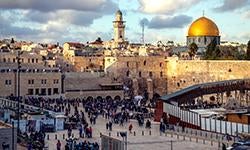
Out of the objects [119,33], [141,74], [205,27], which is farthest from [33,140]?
[119,33]

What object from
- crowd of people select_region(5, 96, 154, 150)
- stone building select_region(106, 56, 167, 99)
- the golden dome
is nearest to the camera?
crowd of people select_region(5, 96, 154, 150)

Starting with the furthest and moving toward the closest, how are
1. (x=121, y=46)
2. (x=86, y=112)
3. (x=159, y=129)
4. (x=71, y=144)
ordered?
1. (x=121, y=46)
2. (x=86, y=112)
3. (x=159, y=129)
4. (x=71, y=144)

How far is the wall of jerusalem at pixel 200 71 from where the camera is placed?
2029 inches

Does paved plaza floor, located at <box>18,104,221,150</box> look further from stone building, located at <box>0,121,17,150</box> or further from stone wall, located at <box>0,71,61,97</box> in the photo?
stone wall, located at <box>0,71,61,97</box>

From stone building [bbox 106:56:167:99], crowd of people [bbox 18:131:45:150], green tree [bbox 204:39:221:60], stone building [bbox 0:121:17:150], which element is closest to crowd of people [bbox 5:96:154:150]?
crowd of people [bbox 18:131:45:150]

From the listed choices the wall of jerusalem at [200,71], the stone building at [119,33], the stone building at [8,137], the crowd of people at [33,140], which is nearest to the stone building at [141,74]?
the wall of jerusalem at [200,71]

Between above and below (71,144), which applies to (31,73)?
above

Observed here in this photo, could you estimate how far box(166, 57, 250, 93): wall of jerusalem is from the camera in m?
51.5

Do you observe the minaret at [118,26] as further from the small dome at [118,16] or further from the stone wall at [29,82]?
the stone wall at [29,82]

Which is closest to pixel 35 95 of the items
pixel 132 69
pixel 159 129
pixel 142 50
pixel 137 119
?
pixel 132 69

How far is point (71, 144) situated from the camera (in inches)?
882

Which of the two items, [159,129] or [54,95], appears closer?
[159,129]

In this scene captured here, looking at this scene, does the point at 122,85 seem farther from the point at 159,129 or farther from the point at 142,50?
the point at 159,129

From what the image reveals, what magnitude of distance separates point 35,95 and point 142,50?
84.1ft
